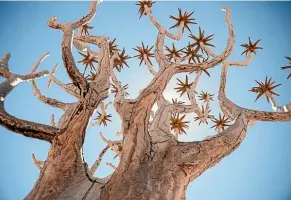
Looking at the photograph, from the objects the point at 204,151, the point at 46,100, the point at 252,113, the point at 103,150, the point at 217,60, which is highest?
the point at 217,60

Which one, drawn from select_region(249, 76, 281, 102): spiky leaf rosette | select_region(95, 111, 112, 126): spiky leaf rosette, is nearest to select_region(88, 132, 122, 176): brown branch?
select_region(95, 111, 112, 126): spiky leaf rosette

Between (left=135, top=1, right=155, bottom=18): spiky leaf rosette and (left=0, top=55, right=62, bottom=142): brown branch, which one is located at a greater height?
(left=135, top=1, right=155, bottom=18): spiky leaf rosette

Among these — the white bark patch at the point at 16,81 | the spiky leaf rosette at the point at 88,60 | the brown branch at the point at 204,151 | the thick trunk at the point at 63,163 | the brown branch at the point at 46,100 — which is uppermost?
the spiky leaf rosette at the point at 88,60

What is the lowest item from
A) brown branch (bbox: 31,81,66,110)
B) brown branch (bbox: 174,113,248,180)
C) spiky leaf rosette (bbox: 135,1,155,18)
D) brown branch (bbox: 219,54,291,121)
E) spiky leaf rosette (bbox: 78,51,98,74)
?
brown branch (bbox: 174,113,248,180)

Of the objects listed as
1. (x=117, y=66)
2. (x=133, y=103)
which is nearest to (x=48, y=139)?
(x=133, y=103)

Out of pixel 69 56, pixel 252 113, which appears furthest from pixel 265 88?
pixel 69 56

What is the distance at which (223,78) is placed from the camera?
614 cm

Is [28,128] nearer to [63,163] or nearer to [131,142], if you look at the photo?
[63,163]

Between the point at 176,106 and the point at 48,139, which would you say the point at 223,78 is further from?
the point at 48,139

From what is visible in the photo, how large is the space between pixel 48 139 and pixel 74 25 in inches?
92.0

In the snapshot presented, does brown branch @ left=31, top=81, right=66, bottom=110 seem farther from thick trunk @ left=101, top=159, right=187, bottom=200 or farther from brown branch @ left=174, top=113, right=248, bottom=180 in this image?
brown branch @ left=174, top=113, right=248, bottom=180

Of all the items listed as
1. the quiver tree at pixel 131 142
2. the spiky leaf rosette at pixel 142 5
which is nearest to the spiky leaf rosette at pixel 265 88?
the quiver tree at pixel 131 142

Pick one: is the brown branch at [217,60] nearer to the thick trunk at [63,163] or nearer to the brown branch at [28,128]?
the thick trunk at [63,163]

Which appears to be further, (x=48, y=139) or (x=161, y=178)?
(x=48, y=139)
